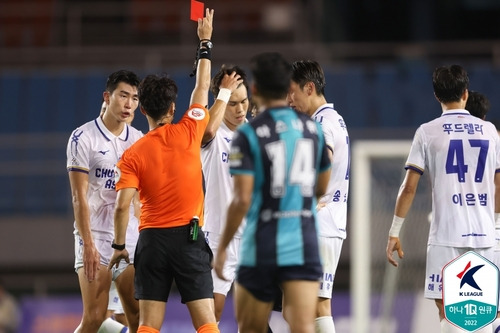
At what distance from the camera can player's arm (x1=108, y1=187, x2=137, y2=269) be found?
6.25 metres

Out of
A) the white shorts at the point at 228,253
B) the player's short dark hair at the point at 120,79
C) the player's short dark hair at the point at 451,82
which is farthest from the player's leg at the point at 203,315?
the player's short dark hair at the point at 451,82

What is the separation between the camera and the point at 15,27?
62.2ft

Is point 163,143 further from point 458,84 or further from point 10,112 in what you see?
point 10,112

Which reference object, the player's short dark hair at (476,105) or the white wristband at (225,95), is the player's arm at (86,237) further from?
the player's short dark hair at (476,105)

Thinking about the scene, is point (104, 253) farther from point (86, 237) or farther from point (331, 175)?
point (331, 175)

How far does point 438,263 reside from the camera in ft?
22.0

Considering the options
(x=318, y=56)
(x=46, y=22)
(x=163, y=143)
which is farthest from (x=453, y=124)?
(x=46, y=22)

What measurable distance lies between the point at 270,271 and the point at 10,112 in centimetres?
1354

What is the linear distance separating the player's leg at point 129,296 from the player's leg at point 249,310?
1.97 meters

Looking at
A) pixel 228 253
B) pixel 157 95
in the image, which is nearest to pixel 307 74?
pixel 157 95

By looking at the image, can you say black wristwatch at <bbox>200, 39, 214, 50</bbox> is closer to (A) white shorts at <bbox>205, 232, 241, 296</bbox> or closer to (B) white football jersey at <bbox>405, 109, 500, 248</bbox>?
(A) white shorts at <bbox>205, 232, 241, 296</bbox>

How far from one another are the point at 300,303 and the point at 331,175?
1860mm

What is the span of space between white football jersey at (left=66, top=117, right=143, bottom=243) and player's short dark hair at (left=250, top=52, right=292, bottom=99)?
248 cm

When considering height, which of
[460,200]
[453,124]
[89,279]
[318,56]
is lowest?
[89,279]
